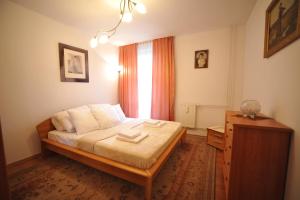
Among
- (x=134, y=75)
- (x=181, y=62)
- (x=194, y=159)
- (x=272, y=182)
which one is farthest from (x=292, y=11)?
(x=134, y=75)

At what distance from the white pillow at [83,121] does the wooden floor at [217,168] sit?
0.89m

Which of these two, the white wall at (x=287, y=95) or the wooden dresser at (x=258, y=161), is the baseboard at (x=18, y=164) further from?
the white wall at (x=287, y=95)

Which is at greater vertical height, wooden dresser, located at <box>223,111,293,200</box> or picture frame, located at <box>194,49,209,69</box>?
picture frame, located at <box>194,49,209,69</box>

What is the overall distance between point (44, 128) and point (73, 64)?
1.40 m

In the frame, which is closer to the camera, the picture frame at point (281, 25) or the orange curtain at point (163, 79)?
the picture frame at point (281, 25)

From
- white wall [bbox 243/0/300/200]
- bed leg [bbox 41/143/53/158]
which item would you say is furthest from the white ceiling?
bed leg [bbox 41/143/53/158]

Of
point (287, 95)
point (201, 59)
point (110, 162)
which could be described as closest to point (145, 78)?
point (201, 59)

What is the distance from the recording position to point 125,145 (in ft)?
5.47

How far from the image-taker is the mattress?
4.80ft

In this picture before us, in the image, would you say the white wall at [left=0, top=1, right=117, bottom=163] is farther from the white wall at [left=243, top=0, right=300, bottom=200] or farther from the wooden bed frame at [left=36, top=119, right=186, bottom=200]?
the white wall at [left=243, top=0, right=300, bottom=200]

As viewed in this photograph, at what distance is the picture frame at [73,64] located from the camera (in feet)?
8.57

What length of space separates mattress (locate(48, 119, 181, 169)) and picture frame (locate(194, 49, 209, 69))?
1.90m

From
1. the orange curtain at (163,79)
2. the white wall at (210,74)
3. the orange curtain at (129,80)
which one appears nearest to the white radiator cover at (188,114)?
the white wall at (210,74)

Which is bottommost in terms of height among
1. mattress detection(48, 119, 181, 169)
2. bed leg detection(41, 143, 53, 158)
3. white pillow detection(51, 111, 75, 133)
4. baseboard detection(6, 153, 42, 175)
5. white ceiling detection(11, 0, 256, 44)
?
baseboard detection(6, 153, 42, 175)
